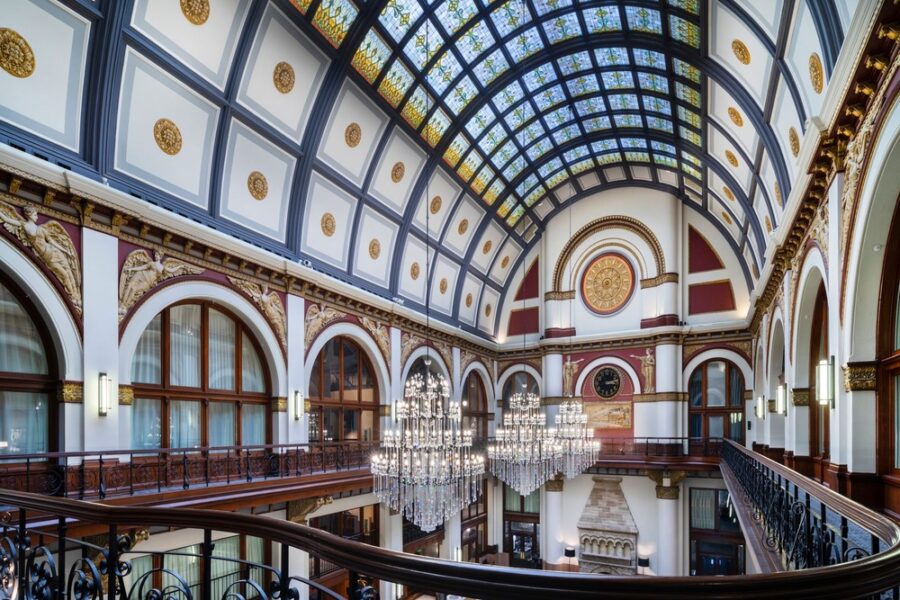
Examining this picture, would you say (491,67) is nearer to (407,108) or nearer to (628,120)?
(407,108)

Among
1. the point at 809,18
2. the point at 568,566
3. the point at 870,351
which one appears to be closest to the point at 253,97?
the point at 809,18

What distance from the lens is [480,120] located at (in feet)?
50.4

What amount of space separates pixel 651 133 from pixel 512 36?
5827mm

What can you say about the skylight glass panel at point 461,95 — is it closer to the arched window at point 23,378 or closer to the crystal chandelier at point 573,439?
the crystal chandelier at point 573,439

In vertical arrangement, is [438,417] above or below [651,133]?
below

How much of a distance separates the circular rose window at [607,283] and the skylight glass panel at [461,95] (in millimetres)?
9054

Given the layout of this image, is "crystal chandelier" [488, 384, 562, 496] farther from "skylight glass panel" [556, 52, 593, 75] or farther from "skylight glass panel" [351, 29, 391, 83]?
"skylight glass panel" [556, 52, 593, 75]

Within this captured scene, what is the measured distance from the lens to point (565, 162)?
62.9 feet

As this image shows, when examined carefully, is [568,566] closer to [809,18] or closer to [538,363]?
[538,363]

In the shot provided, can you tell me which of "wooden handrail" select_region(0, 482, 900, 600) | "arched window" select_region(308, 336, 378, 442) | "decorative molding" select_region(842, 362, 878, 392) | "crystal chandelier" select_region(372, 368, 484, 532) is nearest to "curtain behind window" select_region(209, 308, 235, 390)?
"arched window" select_region(308, 336, 378, 442)

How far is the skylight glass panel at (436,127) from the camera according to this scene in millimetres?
14128

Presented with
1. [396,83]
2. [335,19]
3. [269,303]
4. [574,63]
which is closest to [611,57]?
[574,63]

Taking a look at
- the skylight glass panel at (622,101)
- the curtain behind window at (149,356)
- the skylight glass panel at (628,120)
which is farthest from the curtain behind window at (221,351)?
the skylight glass panel at (628,120)

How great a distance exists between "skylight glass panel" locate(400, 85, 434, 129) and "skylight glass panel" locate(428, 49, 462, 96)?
0.30 metres
